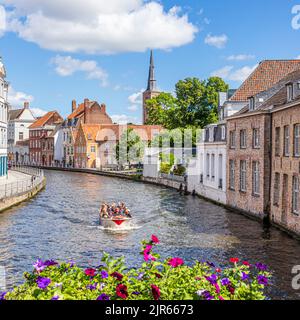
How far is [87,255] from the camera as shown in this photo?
1844cm

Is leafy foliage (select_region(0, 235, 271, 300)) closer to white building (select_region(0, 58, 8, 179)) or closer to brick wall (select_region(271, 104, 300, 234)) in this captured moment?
brick wall (select_region(271, 104, 300, 234))

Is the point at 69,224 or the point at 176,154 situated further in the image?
the point at 176,154

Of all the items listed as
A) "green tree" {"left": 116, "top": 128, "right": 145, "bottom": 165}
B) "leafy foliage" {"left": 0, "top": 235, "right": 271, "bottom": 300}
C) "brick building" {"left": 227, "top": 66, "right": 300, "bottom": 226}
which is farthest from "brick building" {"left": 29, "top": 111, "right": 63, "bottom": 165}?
"leafy foliage" {"left": 0, "top": 235, "right": 271, "bottom": 300}

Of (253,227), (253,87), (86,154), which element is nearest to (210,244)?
(253,227)

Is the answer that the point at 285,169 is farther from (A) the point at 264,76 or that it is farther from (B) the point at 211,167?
(A) the point at 264,76

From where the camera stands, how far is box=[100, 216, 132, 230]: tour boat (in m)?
24.4

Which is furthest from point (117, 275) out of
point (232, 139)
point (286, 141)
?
point (232, 139)

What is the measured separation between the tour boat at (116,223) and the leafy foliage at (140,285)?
17.9 meters

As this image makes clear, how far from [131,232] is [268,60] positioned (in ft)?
65.0

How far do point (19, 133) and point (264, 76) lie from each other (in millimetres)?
95357

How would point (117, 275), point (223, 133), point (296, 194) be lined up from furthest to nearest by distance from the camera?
1. point (223, 133)
2. point (296, 194)
3. point (117, 275)

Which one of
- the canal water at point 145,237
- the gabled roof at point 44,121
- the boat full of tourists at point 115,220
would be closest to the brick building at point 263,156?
the canal water at point 145,237

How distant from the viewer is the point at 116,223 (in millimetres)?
24422
